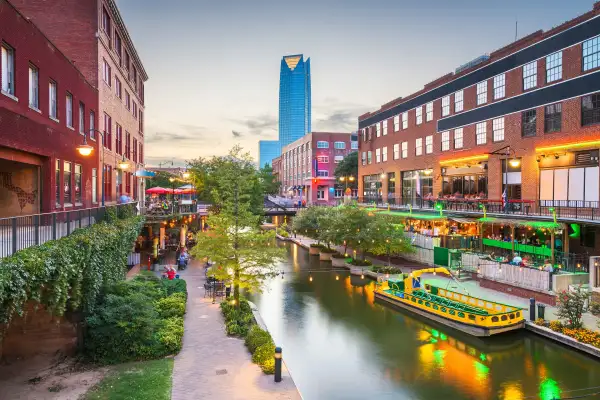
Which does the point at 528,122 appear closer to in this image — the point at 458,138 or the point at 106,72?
the point at 458,138

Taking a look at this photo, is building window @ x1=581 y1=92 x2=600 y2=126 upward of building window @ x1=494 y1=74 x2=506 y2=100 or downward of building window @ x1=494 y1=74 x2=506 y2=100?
downward

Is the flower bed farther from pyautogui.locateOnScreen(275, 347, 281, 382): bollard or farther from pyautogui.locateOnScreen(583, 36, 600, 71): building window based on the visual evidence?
pyautogui.locateOnScreen(583, 36, 600, 71): building window

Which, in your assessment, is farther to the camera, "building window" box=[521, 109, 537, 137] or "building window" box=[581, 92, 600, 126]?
"building window" box=[521, 109, 537, 137]

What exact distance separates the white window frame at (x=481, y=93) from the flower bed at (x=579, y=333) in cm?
2621

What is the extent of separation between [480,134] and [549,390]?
99.3 feet

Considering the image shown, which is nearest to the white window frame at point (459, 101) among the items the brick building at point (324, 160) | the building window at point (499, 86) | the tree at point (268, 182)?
the building window at point (499, 86)

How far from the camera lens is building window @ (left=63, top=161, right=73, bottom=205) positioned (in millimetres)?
21766

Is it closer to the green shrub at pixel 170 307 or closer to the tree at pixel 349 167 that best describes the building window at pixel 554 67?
the green shrub at pixel 170 307

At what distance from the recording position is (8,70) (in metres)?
15.6

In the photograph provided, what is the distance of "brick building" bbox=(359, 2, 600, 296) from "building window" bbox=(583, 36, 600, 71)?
0.22 ft

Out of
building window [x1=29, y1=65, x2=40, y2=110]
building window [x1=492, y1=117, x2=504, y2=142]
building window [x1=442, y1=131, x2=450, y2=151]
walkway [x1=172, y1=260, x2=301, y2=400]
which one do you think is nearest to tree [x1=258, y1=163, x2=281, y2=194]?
building window [x1=442, y1=131, x2=450, y2=151]

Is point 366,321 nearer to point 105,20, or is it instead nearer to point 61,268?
point 61,268

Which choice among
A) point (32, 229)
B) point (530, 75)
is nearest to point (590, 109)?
point (530, 75)

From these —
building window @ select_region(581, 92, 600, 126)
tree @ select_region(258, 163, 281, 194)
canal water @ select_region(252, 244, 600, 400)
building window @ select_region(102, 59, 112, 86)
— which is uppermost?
building window @ select_region(102, 59, 112, 86)
